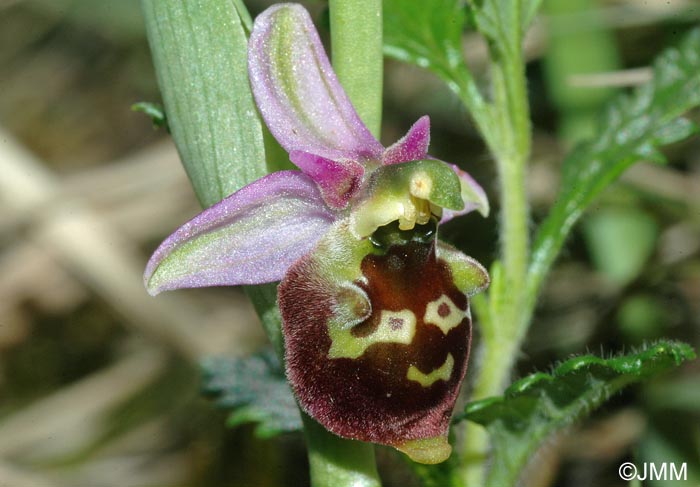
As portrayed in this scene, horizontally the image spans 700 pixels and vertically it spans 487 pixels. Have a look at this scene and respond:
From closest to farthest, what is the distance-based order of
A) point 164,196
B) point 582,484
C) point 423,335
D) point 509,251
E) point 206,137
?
point 423,335, point 206,137, point 509,251, point 582,484, point 164,196

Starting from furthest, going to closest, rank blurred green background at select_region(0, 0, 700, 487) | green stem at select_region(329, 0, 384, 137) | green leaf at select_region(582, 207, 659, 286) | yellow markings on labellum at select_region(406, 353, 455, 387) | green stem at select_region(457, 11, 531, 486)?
1. green leaf at select_region(582, 207, 659, 286)
2. blurred green background at select_region(0, 0, 700, 487)
3. green stem at select_region(457, 11, 531, 486)
4. green stem at select_region(329, 0, 384, 137)
5. yellow markings on labellum at select_region(406, 353, 455, 387)

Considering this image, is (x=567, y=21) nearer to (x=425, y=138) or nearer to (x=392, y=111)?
(x=392, y=111)

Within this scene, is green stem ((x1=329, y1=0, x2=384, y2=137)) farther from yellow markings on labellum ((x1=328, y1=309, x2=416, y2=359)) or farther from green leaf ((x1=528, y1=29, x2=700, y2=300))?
green leaf ((x1=528, y1=29, x2=700, y2=300))

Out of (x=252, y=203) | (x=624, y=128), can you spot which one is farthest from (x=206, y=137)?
(x=624, y=128)

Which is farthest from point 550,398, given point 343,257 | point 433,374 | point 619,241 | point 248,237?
point 619,241

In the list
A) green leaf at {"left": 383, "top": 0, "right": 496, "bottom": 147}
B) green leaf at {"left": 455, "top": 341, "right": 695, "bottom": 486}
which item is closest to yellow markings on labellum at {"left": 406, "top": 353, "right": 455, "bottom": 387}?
green leaf at {"left": 455, "top": 341, "right": 695, "bottom": 486}

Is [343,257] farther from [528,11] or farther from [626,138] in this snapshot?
[626,138]
